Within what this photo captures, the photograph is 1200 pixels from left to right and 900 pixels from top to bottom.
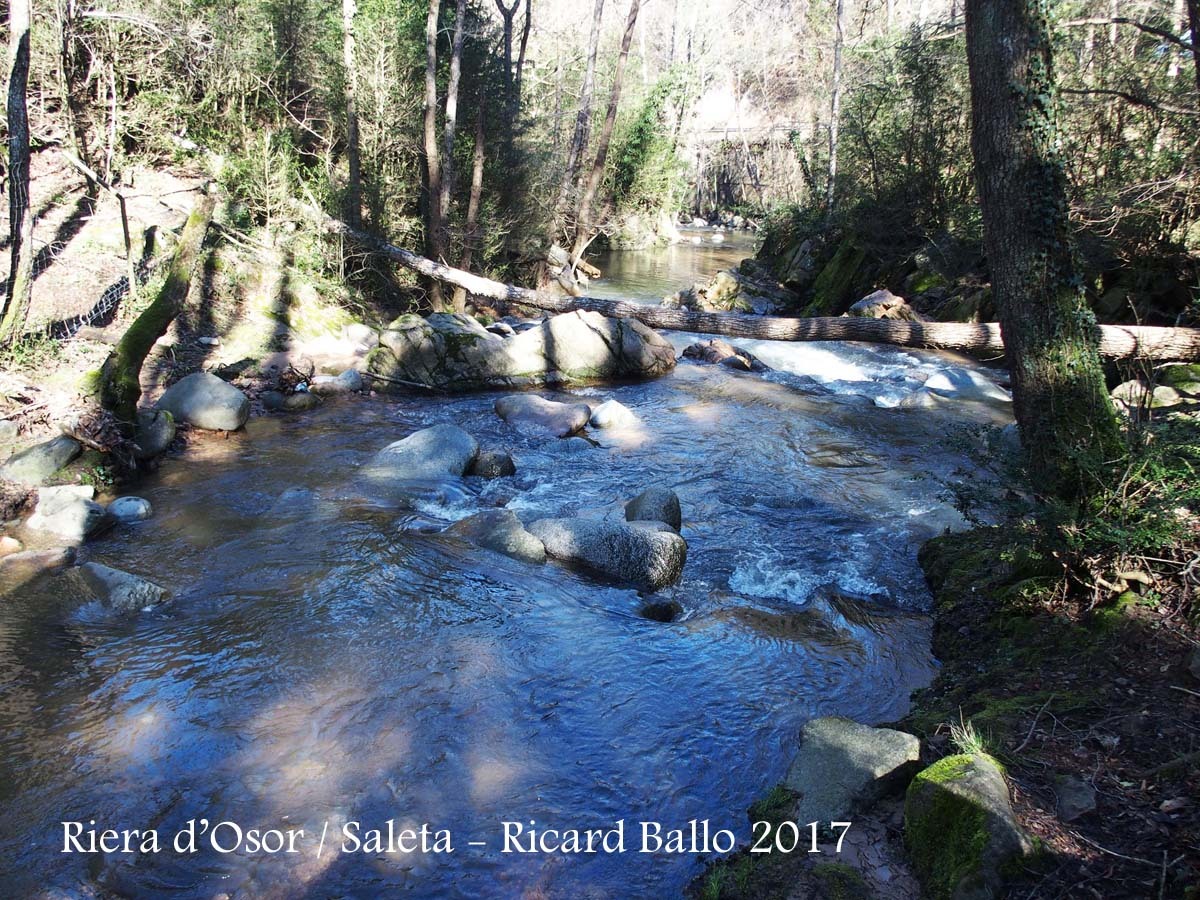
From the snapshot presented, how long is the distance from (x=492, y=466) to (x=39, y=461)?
172 inches

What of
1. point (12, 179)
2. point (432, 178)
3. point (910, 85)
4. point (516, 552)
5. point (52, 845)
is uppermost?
point (910, 85)

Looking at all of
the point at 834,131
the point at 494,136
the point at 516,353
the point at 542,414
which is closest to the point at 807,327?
the point at 542,414

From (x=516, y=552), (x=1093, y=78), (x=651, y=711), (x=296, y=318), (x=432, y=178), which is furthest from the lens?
(x=432, y=178)

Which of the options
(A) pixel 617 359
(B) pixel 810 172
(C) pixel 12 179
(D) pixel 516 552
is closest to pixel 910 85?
(B) pixel 810 172

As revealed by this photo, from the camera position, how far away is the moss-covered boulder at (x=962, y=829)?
2.72 m

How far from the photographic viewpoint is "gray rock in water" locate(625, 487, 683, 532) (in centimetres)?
694

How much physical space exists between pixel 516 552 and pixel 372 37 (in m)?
12.5

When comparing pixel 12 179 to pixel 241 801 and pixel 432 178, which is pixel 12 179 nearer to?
pixel 432 178

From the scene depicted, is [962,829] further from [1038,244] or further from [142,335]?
[142,335]

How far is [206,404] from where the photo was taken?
9234 mm

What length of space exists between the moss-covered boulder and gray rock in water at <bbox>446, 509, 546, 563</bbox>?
3837mm

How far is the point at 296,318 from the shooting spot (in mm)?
12852

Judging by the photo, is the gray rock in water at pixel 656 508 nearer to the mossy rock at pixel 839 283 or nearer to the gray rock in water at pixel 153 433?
the gray rock in water at pixel 153 433

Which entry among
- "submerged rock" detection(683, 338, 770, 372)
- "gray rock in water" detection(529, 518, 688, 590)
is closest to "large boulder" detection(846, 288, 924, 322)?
"submerged rock" detection(683, 338, 770, 372)
